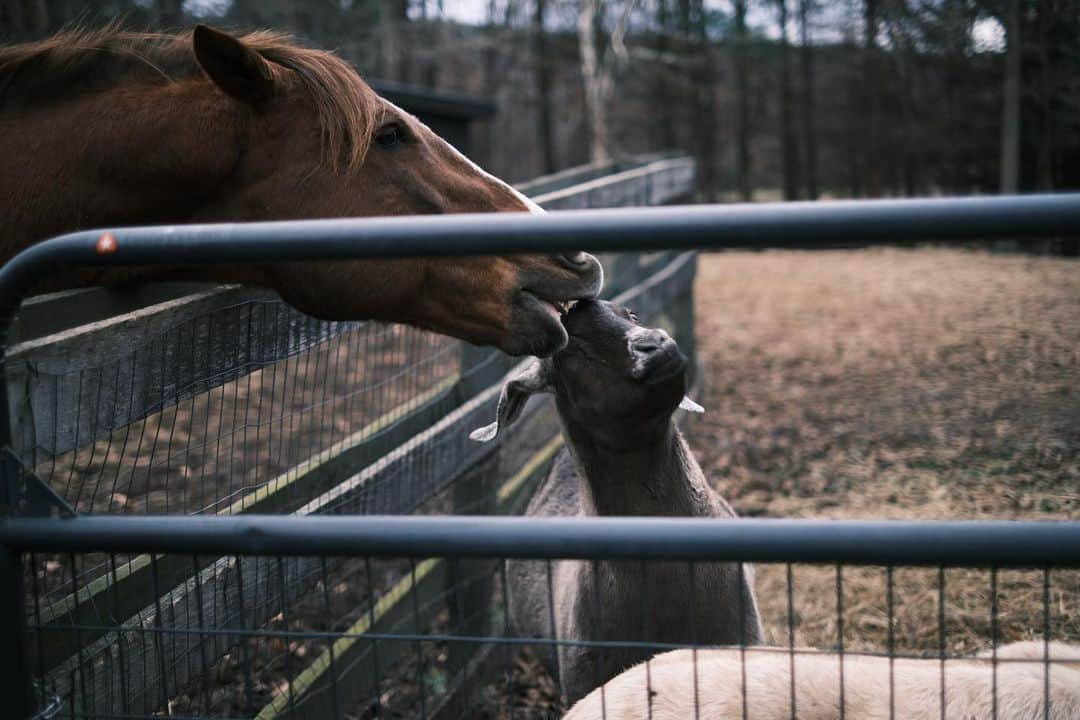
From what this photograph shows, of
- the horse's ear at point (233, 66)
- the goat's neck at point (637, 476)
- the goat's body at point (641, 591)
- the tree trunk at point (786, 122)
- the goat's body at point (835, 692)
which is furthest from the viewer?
the tree trunk at point (786, 122)

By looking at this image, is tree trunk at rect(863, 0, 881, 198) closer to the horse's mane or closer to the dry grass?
the dry grass

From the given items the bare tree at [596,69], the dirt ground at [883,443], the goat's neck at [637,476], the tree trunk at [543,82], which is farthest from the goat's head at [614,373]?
the tree trunk at [543,82]

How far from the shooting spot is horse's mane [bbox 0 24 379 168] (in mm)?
2568

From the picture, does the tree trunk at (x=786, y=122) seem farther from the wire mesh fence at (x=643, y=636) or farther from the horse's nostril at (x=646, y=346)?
the horse's nostril at (x=646, y=346)

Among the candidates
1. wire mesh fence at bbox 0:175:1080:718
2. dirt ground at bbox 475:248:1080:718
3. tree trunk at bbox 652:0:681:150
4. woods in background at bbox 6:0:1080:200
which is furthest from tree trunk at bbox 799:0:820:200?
wire mesh fence at bbox 0:175:1080:718

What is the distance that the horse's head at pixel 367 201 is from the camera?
254 centimetres

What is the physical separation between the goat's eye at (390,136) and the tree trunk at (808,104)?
1790cm

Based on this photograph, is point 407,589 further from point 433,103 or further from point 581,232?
point 433,103

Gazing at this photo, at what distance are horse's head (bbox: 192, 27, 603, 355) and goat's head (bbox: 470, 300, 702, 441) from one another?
1.32 feet

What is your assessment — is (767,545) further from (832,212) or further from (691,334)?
(691,334)

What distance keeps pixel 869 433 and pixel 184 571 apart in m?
5.11

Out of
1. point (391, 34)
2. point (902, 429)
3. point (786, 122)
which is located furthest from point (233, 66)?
A: point (786, 122)

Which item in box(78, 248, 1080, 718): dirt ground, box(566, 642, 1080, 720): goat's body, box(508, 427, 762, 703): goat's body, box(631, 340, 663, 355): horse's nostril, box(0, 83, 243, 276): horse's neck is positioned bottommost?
box(78, 248, 1080, 718): dirt ground

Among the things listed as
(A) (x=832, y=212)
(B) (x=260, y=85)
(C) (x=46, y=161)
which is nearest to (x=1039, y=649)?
(A) (x=832, y=212)
